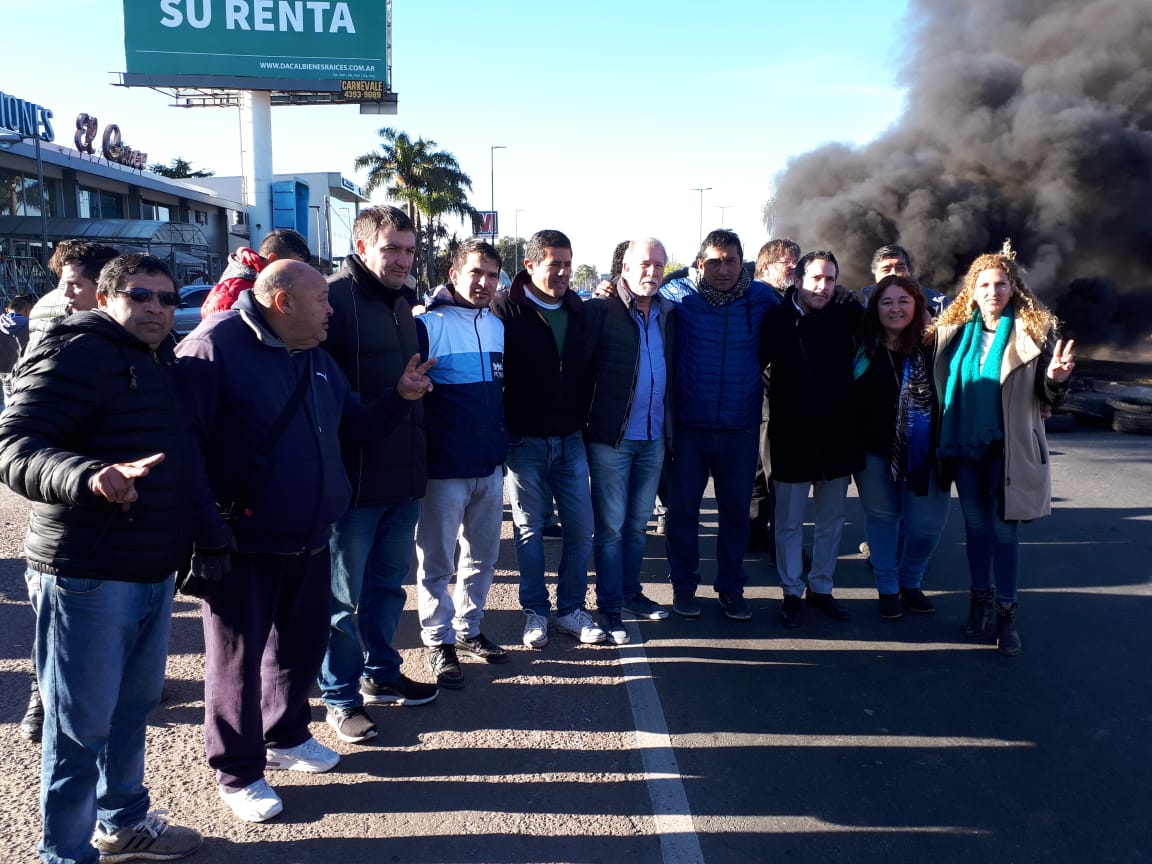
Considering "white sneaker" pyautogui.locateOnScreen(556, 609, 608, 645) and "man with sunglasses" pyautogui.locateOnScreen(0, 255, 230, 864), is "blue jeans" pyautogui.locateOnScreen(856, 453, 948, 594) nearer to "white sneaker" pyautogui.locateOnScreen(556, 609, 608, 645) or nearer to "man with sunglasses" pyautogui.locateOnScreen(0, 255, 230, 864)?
"white sneaker" pyautogui.locateOnScreen(556, 609, 608, 645)

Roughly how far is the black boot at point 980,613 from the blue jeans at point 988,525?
0.03 metres

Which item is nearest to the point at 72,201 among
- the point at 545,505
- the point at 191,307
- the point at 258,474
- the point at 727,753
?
the point at 191,307

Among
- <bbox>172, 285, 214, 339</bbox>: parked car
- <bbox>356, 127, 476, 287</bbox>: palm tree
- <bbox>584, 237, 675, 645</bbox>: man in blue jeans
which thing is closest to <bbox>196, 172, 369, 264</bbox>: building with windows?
<bbox>356, 127, 476, 287</bbox>: palm tree

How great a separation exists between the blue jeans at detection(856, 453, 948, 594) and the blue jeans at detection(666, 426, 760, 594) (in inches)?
27.5

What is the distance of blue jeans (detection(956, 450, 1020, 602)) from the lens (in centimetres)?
454

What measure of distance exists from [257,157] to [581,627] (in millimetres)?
30316

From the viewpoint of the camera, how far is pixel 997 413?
4.48 m

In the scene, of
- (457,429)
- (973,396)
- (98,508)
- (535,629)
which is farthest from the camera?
(535,629)

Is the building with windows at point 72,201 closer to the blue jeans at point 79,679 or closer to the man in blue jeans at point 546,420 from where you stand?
the man in blue jeans at point 546,420

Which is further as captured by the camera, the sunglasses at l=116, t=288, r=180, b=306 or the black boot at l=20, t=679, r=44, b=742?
the black boot at l=20, t=679, r=44, b=742

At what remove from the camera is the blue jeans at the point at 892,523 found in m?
4.87

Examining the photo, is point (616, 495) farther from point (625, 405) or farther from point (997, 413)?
point (997, 413)

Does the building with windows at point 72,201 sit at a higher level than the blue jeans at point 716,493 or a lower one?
higher

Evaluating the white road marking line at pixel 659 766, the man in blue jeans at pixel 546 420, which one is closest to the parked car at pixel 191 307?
the man in blue jeans at pixel 546 420
